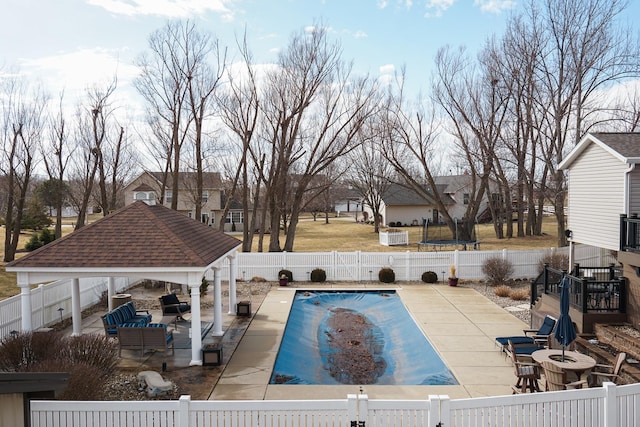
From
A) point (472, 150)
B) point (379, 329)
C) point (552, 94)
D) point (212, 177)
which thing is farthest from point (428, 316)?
point (212, 177)

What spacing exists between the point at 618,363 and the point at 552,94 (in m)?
24.8

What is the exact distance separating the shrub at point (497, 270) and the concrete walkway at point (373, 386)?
208 centimetres

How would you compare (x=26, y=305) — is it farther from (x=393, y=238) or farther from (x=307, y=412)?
(x=393, y=238)

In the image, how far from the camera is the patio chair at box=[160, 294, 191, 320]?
51.9 feet

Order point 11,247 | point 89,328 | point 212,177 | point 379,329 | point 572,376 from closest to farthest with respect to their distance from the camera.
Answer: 1. point 572,376
2. point 89,328
3. point 379,329
4. point 11,247
5. point 212,177

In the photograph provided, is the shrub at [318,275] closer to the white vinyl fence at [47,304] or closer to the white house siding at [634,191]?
the white vinyl fence at [47,304]

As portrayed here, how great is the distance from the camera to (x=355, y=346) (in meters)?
14.4

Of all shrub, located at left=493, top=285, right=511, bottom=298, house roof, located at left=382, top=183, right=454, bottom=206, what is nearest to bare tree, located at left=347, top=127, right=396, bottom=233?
house roof, located at left=382, top=183, right=454, bottom=206

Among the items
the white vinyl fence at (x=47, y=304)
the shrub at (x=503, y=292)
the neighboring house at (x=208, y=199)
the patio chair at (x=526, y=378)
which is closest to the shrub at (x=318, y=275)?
the shrub at (x=503, y=292)

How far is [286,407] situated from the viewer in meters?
6.61

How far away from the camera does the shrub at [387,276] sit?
2327cm

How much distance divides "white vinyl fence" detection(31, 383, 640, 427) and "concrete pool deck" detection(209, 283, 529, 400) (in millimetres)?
3038

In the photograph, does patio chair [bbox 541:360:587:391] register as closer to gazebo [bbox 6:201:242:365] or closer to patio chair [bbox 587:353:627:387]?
patio chair [bbox 587:353:627:387]

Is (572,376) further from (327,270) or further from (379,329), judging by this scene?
(327,270)
